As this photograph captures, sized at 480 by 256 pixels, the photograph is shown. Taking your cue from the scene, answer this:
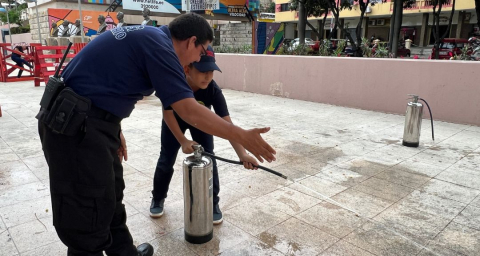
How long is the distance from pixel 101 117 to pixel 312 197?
95.9 inches

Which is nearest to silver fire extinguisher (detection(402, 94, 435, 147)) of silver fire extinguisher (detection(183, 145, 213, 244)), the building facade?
silver fire extinguisher (detection(183, 145, 213, 244))

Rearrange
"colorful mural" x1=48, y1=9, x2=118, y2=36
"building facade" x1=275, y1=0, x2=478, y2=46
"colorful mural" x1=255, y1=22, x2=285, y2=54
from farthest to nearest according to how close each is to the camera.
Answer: "building facade" x1=275, y1=0, x2=478, y2=46
"colorful mural" x1=48, y1=9, x2=118, y2=36
"colorful mural" x1=255, y1=22, x2=285, y2=54

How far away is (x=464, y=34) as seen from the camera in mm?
31203

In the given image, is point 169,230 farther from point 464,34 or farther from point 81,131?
point 464,34

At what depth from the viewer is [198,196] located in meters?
2.58

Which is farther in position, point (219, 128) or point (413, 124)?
point (413, 124)

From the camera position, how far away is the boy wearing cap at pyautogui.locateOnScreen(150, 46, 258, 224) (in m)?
2.49

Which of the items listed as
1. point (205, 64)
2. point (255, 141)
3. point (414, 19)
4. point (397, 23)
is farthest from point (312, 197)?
point (414, 19)

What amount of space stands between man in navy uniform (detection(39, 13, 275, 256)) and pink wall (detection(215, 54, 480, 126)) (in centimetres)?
644

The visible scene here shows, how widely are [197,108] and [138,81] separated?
1.03ft

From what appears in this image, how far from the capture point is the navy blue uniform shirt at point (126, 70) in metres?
1.62

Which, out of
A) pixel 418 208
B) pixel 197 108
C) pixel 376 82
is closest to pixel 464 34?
pixel 376 82

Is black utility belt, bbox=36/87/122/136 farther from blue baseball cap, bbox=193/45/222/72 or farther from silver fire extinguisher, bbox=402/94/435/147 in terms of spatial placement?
silver fire extinguisher, bbox=402/94/435/147

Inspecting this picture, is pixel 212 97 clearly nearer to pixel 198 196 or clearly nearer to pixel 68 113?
pixel 198 196
